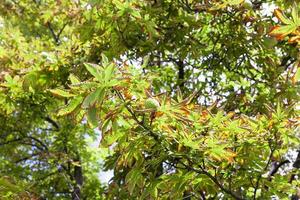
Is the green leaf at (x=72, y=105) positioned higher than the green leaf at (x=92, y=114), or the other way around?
the green leaf at (x=72, y=105)

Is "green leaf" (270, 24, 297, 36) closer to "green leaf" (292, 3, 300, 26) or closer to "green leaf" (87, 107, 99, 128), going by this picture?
"green leaf" (292, 3, 300, 26)

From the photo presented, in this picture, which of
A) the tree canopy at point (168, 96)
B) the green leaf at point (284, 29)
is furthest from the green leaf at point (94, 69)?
the green leaf at point (284, 29)

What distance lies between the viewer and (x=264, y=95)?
17.1ft

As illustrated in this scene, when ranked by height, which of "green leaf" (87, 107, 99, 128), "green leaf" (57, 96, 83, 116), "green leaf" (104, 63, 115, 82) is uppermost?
"green leaf" (57, 96, 83, 116)

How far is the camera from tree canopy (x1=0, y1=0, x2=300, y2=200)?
108 inches

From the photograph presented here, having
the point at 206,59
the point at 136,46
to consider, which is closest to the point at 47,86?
the point at 136,46

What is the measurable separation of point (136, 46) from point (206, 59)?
947 mm

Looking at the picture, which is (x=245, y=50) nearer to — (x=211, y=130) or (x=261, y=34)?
(x=261, y=34)

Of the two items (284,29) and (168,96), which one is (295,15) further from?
(168,96)

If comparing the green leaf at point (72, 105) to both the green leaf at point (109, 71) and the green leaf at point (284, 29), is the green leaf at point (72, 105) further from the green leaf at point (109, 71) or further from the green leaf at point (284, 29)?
the green leaf at point (284, 29)

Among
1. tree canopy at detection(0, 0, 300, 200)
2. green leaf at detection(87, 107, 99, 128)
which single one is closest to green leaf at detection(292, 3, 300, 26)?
tree canopy at detection(0, 0, 300, 200)

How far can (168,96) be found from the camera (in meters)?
2.85

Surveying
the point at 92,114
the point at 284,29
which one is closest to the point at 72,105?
the point at 92,114

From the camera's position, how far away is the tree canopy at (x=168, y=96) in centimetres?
274
